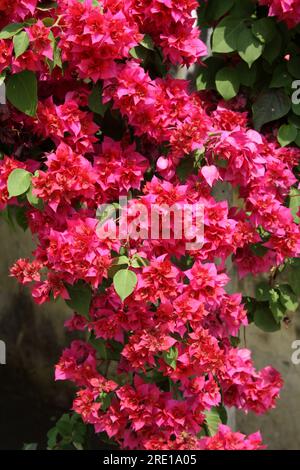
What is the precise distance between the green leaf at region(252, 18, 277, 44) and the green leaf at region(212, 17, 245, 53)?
44 millimetres

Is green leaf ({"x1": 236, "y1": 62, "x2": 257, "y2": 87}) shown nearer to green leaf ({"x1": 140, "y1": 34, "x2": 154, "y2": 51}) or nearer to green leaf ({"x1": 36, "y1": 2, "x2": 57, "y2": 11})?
green leaf ({"x1": 140, "y1": 34, "x2": 154, "y2": 51})

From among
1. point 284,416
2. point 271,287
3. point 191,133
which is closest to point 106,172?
point 191,133

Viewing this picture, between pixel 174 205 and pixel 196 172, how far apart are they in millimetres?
214

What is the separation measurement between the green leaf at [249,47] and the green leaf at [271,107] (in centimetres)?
14

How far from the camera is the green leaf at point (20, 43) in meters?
1.54

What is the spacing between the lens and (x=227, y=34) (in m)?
1.97

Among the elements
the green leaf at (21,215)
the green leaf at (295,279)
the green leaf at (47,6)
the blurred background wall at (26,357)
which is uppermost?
the green leaf at (47,6)

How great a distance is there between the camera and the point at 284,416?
254 cm

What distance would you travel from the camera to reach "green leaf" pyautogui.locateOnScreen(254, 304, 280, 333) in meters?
2.15

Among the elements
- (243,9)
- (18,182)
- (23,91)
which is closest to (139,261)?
(18,182)

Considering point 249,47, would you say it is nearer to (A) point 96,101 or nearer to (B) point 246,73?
(B) point 246,73

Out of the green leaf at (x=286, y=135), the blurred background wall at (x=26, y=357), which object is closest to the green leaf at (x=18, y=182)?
the green leaf at (x=286, y=135)

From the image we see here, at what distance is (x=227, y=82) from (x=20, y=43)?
2.27 ft

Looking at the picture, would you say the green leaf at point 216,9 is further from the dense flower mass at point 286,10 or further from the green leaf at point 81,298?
the green leaf at point 81,298
